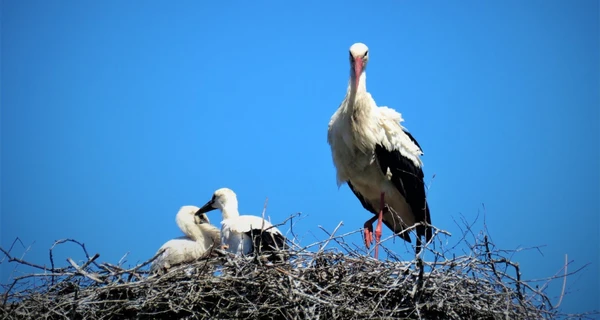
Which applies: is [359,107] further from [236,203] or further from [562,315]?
[562,315]

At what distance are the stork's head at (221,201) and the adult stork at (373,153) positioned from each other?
2.87 ft

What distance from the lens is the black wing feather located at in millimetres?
6867

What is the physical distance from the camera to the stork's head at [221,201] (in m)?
7.33

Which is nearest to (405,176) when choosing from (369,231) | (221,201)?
(369,231)

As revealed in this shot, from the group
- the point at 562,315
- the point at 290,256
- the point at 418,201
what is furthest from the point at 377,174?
the point at 562,315

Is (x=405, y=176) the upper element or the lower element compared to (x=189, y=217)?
upper

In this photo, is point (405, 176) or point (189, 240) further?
point (189, 240)

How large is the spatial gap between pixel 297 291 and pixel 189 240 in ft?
7.36

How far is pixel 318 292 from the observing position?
5051 millimetres

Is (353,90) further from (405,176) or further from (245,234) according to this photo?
(245,234)

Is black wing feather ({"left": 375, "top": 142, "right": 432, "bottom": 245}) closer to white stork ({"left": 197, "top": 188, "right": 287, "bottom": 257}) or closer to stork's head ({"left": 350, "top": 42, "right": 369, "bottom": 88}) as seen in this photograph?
stork's head ({"left": 350, "top": 42, "right": 369, "bottom": 88})

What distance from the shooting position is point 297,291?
497 centimetres

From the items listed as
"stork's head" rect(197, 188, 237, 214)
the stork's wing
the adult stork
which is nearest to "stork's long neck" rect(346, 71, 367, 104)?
the adult stork

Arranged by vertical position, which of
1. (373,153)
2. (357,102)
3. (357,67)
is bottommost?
(373,153)
